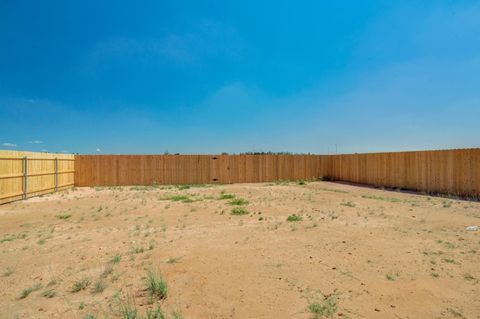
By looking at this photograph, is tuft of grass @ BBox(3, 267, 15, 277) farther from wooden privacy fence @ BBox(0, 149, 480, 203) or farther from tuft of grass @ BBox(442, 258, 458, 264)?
wooden privacy fence @ BBox(0, 149, 480, 203)

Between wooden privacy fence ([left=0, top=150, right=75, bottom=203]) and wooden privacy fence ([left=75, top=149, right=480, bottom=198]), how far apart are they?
56.8 inches

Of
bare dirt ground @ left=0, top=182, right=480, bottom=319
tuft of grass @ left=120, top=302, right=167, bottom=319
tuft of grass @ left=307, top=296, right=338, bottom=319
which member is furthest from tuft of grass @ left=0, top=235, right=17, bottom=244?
tuft of grass @ left=307, top=296, right=338, bottom=319

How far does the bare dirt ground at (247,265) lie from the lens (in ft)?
8.79

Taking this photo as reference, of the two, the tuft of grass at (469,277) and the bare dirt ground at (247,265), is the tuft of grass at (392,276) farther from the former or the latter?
the tuft of grass at (469,277)

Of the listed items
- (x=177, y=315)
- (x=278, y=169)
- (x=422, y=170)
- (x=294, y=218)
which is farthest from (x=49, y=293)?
(x=278, y=169)

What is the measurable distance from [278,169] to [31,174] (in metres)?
12.4

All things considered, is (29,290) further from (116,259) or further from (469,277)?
(469,277)

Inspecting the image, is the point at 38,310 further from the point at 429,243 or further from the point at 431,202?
the point at 431,202

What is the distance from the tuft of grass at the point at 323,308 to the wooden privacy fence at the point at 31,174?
430 inches

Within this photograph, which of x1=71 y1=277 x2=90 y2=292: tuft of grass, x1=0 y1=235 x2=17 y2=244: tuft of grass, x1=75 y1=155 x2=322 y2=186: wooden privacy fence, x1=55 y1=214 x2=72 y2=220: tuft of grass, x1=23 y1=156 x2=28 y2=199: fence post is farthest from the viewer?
x1=75 y1=155 x2=322 y2=186: wooden privacy fence

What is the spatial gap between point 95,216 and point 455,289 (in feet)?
23.6

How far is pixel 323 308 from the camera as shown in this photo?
8.39 ft

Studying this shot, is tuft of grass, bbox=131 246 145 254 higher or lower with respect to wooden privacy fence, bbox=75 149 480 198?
lower

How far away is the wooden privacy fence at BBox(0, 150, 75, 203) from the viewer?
973 cm
